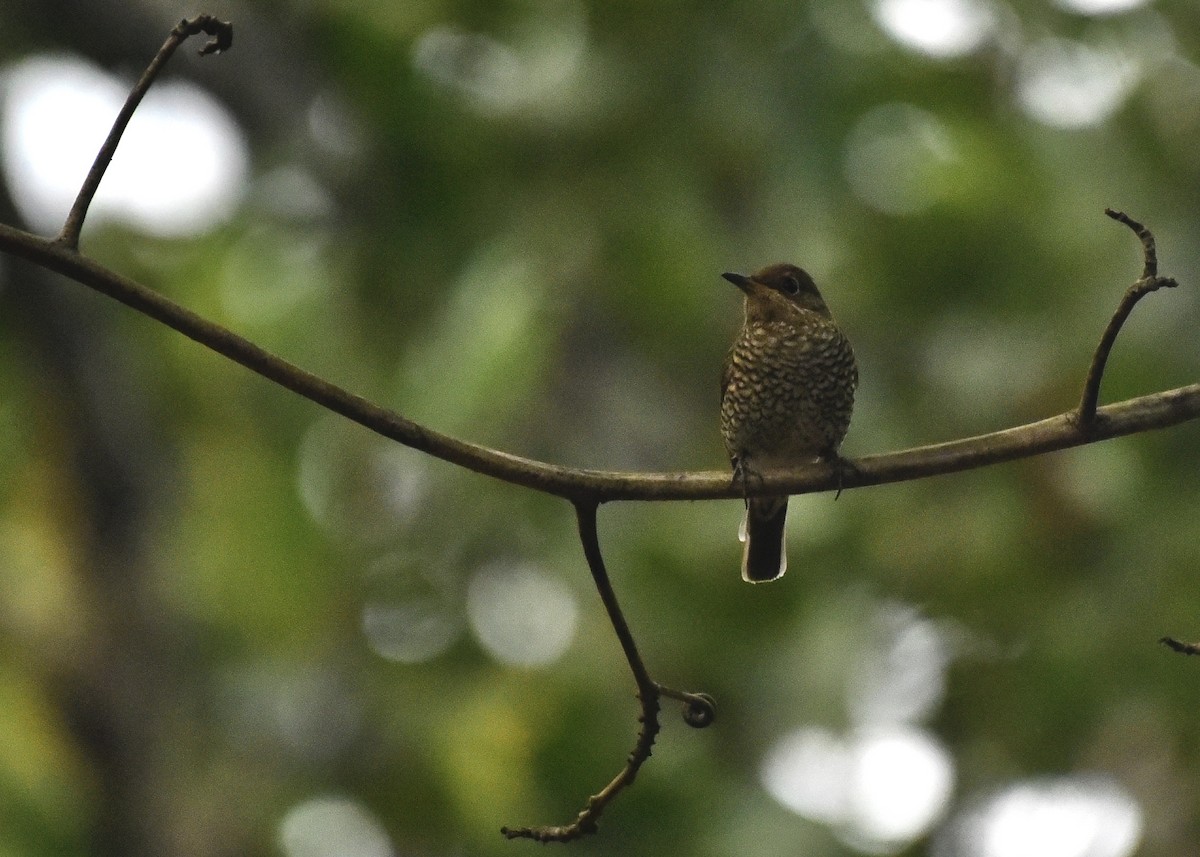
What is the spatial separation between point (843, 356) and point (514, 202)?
2364 mm

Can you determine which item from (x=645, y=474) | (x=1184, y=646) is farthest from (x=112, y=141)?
(x=1184, y=646)

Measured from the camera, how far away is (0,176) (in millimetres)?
6055

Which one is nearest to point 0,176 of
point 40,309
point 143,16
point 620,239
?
point 40,309

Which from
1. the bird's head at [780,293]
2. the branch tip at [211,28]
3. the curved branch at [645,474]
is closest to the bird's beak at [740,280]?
the bird's head at [780,293]

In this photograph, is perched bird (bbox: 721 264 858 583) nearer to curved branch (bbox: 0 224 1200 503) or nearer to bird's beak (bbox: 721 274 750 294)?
bird's beak (bbox: 721 274 750 294)

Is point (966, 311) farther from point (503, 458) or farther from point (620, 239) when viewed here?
point (503, 458)

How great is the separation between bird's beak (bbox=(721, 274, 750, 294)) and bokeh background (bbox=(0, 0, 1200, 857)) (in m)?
1.08

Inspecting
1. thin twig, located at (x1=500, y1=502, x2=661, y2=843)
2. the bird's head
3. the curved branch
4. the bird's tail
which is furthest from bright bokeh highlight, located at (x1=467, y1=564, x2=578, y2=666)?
the curved branch

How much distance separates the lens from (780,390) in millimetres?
4426

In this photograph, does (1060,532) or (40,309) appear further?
(1060,532)

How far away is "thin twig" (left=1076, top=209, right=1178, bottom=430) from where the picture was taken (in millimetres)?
1921

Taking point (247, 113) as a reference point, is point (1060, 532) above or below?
below

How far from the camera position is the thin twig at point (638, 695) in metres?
2.04

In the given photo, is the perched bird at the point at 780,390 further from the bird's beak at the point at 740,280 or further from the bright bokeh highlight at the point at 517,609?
the bright bokeh highlight at the point at 517,609
